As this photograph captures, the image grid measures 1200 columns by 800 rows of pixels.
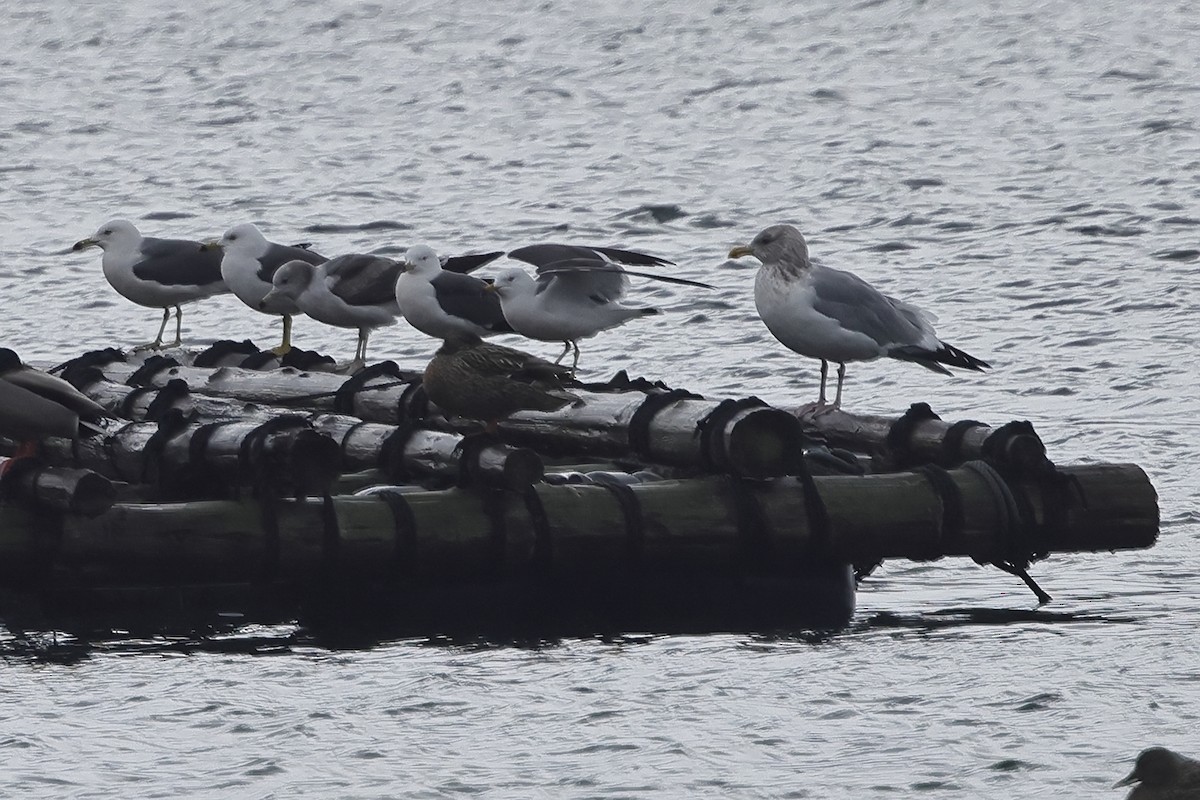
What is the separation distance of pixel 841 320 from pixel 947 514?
1.73 metres

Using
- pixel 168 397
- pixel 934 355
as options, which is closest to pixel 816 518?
pixel 934 355

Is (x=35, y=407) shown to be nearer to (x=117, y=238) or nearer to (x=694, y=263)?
(x=117, y=238)

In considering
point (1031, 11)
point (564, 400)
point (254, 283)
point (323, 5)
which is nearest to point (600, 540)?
point (564, 400)


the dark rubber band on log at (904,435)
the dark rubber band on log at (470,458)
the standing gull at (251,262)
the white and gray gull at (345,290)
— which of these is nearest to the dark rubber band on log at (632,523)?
the dark rubber band on log at (470,458)

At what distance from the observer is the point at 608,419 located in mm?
11391

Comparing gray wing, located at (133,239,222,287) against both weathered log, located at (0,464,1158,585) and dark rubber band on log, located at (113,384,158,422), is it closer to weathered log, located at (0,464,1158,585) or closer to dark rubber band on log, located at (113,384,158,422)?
dark rubber band on log, located at (113,384,158,422)

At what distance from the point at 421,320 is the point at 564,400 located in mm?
3440

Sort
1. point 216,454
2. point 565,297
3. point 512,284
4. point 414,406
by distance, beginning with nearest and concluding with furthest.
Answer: point 216,454 → point 414,406 → point 512,284 → point 565,297

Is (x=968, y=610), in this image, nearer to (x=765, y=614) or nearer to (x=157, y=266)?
(x=765, y=614)

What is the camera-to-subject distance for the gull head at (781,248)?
40.0 ft

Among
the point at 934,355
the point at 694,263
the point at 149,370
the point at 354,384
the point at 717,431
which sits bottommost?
the point at 694,263

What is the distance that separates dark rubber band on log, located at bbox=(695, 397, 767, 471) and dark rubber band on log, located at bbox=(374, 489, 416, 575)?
1.51 meters

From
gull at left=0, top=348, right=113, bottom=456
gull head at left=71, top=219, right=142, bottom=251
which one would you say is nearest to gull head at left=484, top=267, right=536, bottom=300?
gull at left=0, top=348, right=113, bottom=456

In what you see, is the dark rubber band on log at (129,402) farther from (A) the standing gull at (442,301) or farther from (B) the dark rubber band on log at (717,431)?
(B) the dark rubber band on log at (717,431)
